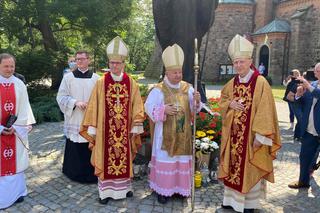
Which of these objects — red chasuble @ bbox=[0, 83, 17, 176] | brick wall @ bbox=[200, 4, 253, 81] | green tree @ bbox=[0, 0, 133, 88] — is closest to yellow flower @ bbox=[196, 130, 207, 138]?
red chasuble @ bbox=[0, 83, 17, 176]

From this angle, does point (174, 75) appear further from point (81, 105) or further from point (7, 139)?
point (7, 139)

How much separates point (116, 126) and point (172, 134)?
799 millimetres

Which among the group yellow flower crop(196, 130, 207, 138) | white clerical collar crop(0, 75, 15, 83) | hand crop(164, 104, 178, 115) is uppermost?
white clerical collar crop(0, 75, 15, 83)

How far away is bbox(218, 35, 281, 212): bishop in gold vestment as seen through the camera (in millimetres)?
4113

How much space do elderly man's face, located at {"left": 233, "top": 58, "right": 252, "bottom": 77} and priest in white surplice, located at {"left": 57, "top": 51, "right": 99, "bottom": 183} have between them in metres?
2.32

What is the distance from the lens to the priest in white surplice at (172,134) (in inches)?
180

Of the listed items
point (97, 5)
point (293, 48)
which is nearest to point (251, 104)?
point (97, 5)

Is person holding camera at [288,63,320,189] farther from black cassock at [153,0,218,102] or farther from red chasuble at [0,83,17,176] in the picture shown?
red chasuble at [0,83,17,176]

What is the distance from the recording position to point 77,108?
5387 millimetres

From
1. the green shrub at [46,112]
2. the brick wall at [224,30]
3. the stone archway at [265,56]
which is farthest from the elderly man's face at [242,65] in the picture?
the brick wall at [224,30]

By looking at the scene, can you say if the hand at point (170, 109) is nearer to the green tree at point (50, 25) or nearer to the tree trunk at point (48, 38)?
the green tree at point (50, 25)

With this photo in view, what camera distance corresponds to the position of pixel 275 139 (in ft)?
13.8

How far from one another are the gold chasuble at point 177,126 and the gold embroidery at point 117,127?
0.57 m

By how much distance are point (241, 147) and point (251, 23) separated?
2801 cm
